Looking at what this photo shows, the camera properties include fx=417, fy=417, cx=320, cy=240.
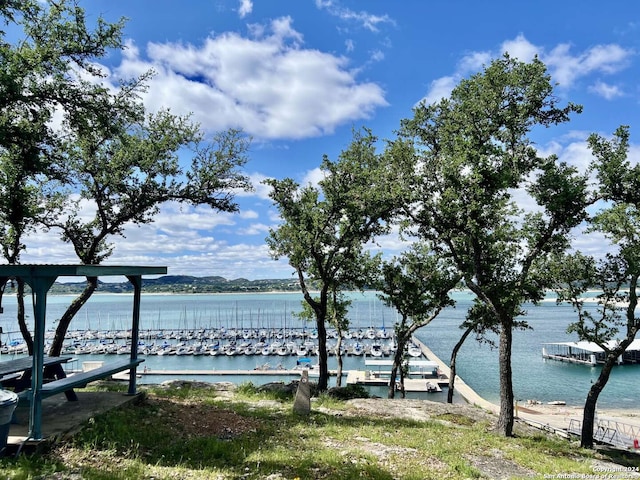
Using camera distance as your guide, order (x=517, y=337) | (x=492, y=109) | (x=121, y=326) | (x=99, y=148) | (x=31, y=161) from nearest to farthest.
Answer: (x=31, y=161) < (x=492, y=109) < (x=99, y=148) < (x=517, y=337) < (x=121, y=326)

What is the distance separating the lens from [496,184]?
961cm

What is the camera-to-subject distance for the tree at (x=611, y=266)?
10.7m

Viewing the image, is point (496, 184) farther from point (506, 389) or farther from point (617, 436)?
point (617, 436)

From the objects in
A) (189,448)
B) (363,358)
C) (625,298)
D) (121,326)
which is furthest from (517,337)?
(121,326)

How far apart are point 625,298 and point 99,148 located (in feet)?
53.6

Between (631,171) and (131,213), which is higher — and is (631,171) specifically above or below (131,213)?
above

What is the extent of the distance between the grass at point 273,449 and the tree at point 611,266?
4369 millimetres

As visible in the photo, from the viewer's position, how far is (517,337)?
80.4 meters

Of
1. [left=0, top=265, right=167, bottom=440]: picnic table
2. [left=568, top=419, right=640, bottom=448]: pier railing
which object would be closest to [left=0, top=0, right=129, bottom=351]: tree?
[left=0, top=265, right=167, bottom=440]: picnic table

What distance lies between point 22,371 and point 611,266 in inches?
606

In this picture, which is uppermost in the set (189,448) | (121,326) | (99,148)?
(99,148)

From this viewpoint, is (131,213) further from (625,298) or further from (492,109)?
(625,298)

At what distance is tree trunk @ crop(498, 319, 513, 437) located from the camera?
10016 millimetres

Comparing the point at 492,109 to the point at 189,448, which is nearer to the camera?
the point at 189,448
